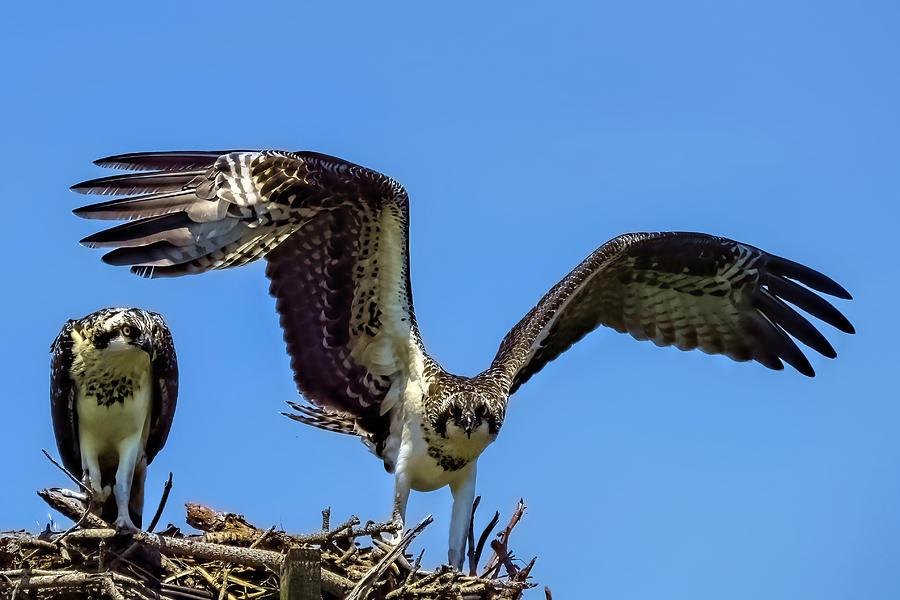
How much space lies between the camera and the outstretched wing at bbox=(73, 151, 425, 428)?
789 cm

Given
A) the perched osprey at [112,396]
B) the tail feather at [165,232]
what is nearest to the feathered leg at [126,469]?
the perched osprey at [112,396]

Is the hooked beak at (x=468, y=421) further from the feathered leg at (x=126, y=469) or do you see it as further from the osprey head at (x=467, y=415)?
the feathered leg at (x=126, y=469)

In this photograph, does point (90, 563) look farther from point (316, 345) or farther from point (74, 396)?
point (316, 345)

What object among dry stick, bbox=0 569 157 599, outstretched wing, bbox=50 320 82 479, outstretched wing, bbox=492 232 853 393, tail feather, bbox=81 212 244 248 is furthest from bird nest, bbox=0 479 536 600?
outstretched wing, bbox=492 232 853 393

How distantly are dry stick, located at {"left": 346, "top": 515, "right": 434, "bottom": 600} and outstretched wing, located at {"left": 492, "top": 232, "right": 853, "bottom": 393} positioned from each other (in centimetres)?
310

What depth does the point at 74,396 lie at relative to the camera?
25.8 ft

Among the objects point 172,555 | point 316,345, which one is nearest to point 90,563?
point 172,555

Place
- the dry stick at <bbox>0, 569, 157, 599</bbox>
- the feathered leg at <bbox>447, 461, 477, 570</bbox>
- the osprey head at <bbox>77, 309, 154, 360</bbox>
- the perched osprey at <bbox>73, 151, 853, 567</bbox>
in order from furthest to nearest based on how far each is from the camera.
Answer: the feathered leg at <bbox>447, 461, 477, 570</bbox> → the perched osprey at <bbox>73, 151, 853, 567</bbox> → the osprey head at <bbox>77, 309, 154, 360</bbox> → the dry stick at <bbox>0, 569, 157, 599</bbox>

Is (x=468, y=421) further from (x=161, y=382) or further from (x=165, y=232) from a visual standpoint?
(x=165, y=232)

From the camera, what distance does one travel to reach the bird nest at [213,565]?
21.8 ft

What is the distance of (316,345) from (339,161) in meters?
1.25

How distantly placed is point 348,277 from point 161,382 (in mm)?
1343

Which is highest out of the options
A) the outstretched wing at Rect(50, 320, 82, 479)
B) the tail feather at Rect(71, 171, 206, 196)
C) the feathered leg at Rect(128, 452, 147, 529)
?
→ the tail feather at Rect(71, 171, 206, 196)

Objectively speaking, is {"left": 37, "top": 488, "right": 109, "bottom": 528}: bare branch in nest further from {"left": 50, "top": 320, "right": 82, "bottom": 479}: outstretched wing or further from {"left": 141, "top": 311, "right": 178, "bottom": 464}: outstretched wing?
{"left": 141, "top": 311, "right": 178, "bottom": 464}: outstretched wing
